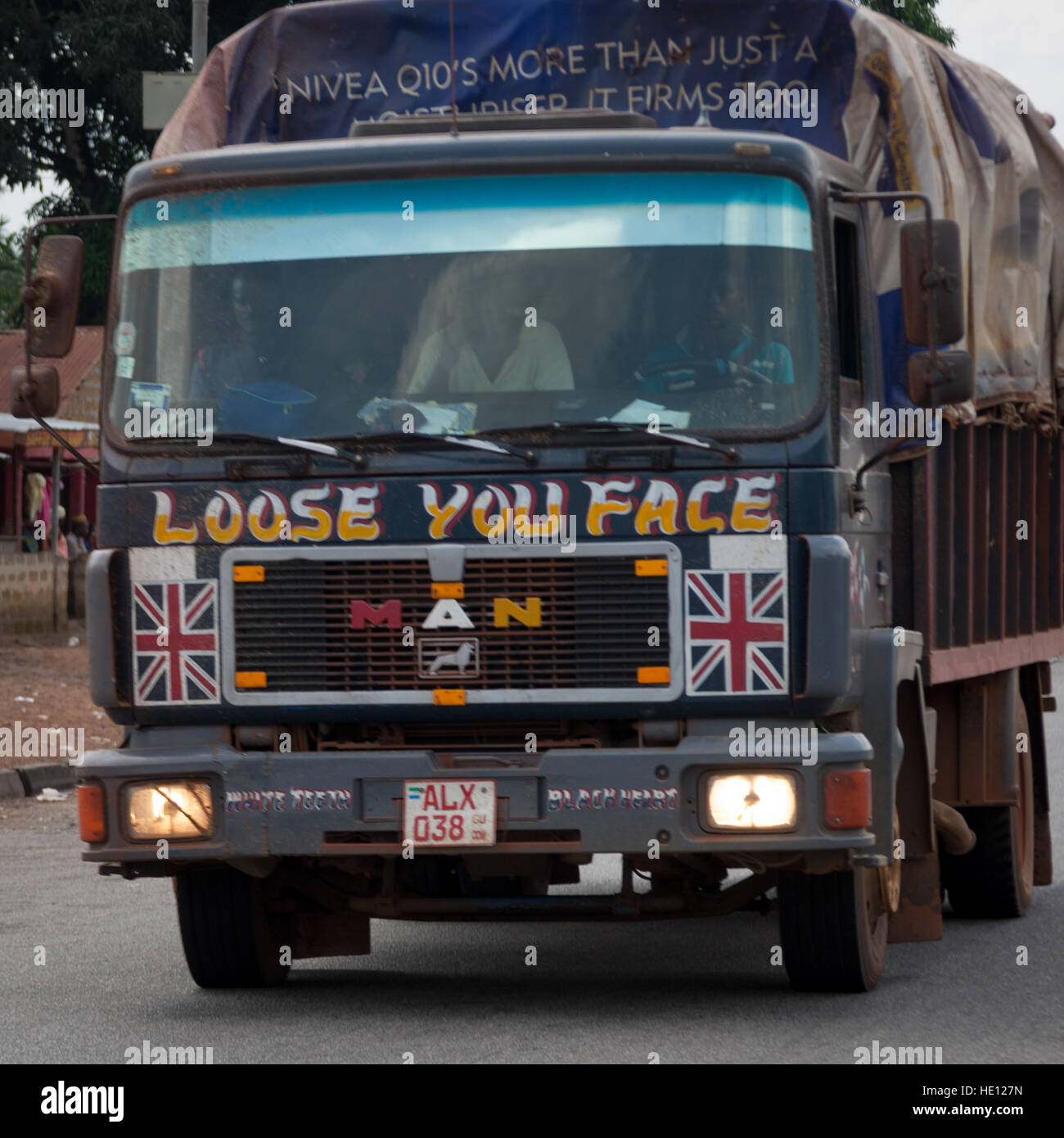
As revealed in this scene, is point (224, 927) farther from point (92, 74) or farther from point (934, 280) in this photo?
point (92, 74)

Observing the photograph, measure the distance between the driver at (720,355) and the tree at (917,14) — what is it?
90.7ft

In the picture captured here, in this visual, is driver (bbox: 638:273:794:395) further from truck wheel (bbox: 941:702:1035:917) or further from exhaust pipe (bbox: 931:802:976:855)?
truck wheel (bbox: 941:702:1035:917)

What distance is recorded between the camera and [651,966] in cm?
858

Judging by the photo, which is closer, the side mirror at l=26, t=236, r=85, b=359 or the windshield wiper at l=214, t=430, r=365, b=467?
the windshield wiper at l=214, t=430, r=365, b=467

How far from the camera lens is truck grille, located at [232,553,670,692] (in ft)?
22.1

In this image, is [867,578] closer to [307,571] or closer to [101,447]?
[307,571]

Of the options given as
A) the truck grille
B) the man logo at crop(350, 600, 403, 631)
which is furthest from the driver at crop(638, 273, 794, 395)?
the man logo at crop(350, 600, 403, 631)

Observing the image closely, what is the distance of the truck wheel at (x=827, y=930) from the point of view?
23.6ft

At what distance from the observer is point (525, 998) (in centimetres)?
769

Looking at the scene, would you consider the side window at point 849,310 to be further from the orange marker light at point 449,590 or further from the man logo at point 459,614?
the orange marker light at point 449,590

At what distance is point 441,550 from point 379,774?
0.70 metres

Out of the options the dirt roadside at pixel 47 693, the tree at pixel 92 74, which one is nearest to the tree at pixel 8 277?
the tree at pixel 92 74

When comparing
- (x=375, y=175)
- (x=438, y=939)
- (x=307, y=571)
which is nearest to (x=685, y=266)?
(x=375, y=175)

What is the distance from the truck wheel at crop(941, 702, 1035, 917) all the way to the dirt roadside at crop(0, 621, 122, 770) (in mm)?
7667
